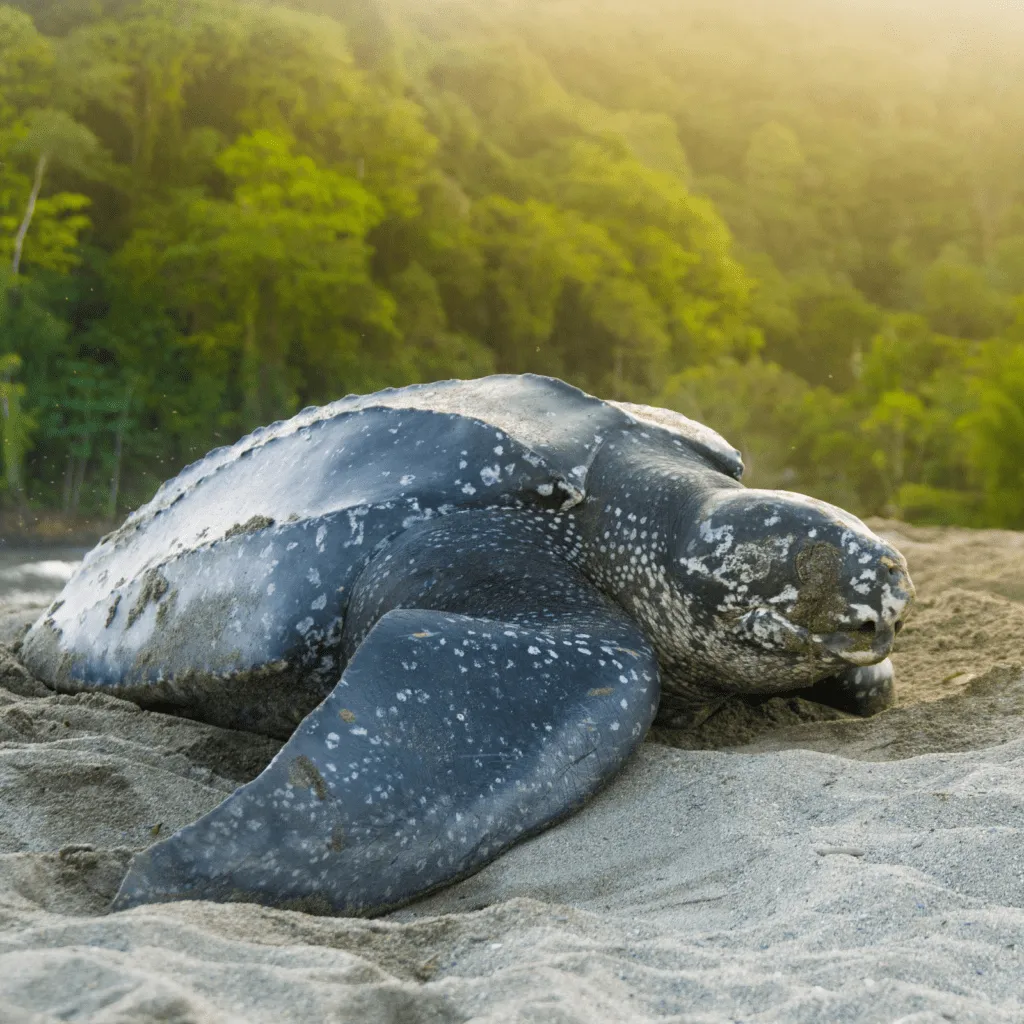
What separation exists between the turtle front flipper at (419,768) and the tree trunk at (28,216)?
44.6 feet

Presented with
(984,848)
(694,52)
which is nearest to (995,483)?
(984,848)

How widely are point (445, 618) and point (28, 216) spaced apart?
14.3m

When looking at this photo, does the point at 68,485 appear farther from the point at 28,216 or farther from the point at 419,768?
the point at 419,768

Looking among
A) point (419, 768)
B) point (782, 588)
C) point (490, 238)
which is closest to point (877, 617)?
point (782, 588)

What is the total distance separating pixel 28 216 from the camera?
1421 centimetres

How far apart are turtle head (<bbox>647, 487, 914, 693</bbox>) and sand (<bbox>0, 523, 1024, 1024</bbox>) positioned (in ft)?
0.71

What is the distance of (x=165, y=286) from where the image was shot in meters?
15.0

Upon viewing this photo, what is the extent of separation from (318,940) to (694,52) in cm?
2822

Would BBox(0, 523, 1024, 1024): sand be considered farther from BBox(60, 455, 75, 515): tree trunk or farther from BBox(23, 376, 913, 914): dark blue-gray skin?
BBox(60, 455, 75, 515): tree trunk

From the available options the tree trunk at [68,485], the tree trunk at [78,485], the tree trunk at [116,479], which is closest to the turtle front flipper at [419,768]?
the tree trunk at [116,479]

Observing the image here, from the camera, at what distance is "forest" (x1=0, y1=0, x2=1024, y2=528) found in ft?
44.9

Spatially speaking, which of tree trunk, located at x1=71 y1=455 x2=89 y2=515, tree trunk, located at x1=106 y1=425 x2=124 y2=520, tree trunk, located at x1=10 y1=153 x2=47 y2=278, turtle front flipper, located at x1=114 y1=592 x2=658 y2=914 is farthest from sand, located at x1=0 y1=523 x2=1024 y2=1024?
tree trunk, located at x1=10 y1=153 x2=47 y2=278

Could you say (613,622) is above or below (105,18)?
below

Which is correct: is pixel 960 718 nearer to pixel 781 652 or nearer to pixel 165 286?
pixel 781 652
